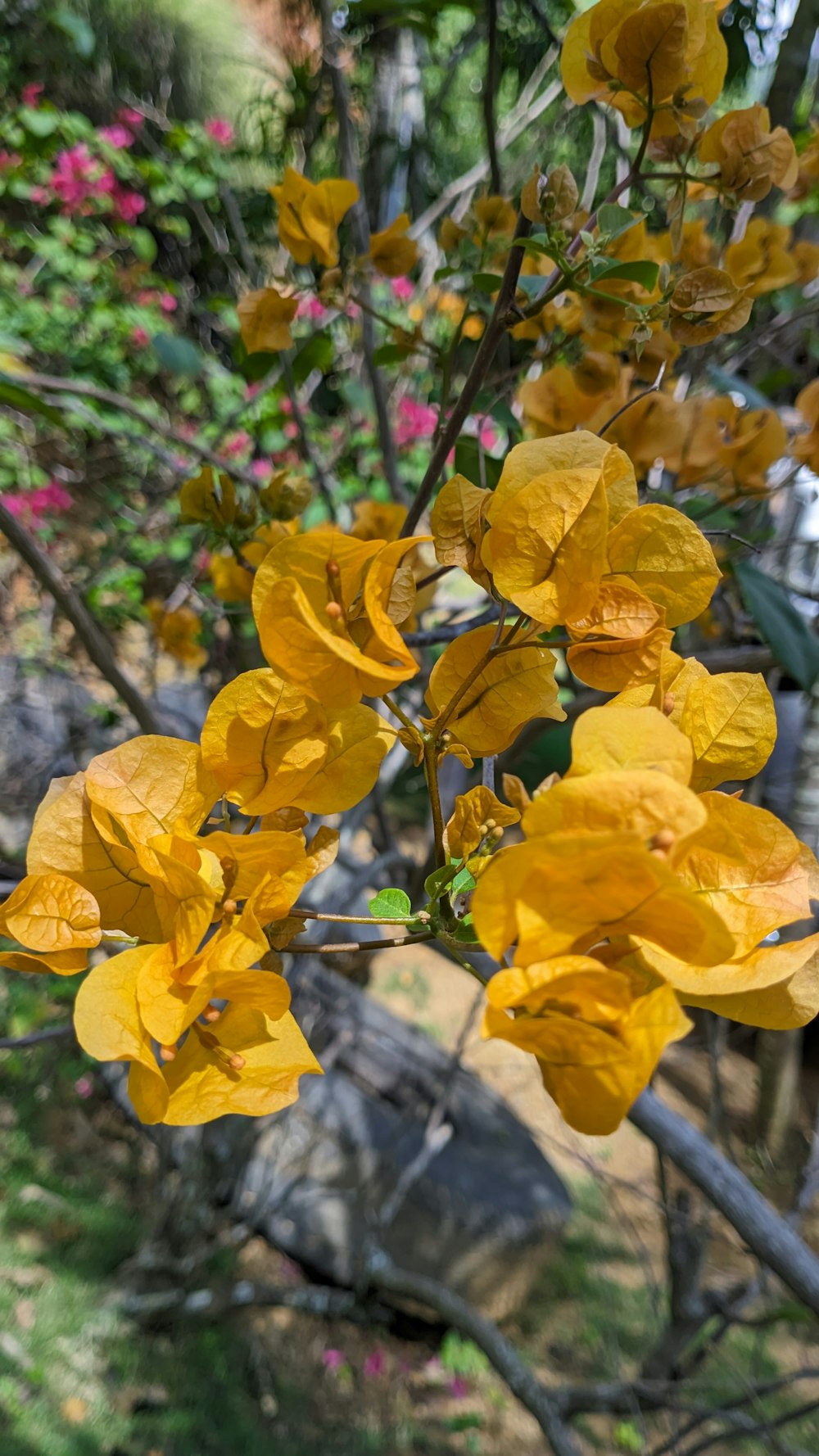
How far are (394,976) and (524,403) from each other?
2.56 meters

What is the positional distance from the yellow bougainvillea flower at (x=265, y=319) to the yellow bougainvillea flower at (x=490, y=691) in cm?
40

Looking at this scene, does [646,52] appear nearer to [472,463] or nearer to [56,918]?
[472,463]

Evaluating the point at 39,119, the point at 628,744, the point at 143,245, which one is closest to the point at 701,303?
the point at 628,744

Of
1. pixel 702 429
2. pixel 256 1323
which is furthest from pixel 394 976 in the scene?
pixel 702 429

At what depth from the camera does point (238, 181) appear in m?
3.23

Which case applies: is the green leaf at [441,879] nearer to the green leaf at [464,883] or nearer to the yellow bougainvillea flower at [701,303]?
the green leaf at [464,883]

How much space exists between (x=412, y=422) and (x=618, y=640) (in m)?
2.27

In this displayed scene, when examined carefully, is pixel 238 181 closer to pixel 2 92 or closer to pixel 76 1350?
pixel 2 92

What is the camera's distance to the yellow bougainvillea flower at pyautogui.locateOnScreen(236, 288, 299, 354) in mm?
586

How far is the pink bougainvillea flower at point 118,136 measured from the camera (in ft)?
9.57

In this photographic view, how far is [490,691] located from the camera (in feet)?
1.01

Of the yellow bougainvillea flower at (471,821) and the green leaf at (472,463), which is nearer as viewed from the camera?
the yellow bougainvillea flower at (471,821)

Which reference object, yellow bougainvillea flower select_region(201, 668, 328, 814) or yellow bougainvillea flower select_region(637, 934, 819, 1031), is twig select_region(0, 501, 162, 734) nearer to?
yellow bougainvillea flower select_region(201, 668, 328, 814)

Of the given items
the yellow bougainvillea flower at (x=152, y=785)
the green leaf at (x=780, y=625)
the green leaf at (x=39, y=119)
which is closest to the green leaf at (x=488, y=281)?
the green leaf at (x=780, y=625)
